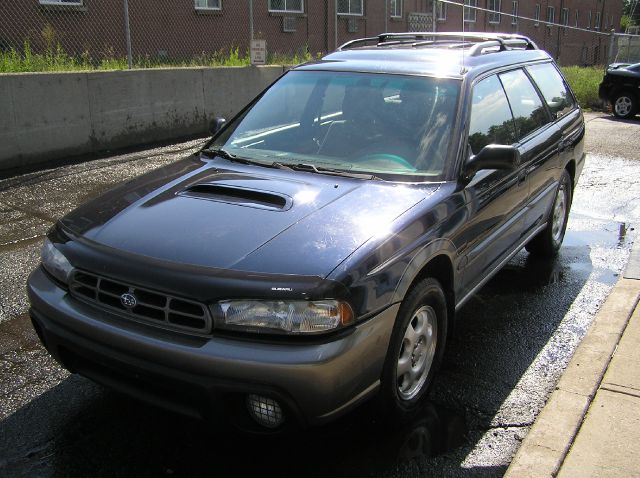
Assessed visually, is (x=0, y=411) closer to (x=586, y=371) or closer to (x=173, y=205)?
(x=173, y=205)

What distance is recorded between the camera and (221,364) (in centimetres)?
259

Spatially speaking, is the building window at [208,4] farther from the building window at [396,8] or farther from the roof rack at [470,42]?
the roof rack at [470,42]

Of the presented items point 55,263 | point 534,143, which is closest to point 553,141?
point 534,143

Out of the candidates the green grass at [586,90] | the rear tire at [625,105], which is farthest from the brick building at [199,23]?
the rear tire at [625,105]

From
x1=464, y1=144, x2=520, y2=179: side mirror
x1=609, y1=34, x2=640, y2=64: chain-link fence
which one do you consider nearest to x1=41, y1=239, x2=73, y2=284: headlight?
x1=464, y1=144, x2=520, y2=179: side mirror

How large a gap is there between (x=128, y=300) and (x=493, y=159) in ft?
6.81

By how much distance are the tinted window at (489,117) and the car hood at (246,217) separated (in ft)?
2.28

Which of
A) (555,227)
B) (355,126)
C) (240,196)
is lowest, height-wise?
(555,227)

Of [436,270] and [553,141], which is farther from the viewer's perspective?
[553,141]

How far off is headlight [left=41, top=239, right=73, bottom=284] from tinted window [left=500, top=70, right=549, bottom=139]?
312 centimetres

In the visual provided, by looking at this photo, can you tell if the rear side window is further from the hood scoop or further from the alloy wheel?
the hood scoop

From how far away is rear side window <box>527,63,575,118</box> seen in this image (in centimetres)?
539

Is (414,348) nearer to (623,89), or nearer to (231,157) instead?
(231,157)

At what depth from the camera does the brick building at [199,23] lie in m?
12.9
